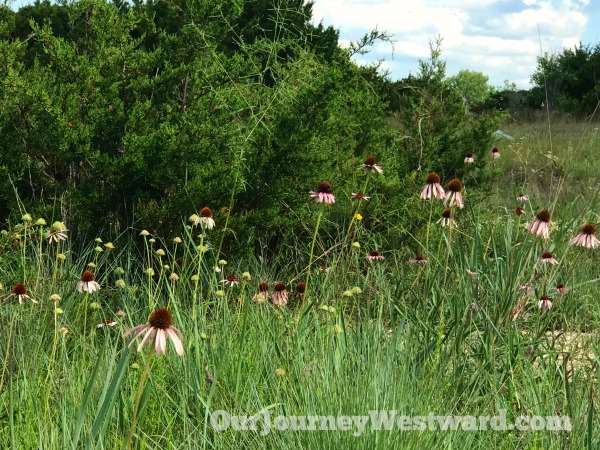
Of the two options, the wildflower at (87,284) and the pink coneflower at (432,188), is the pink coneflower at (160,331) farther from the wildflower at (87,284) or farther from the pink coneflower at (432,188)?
the pink coneflower at (432,188)

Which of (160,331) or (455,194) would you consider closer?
(160,331)

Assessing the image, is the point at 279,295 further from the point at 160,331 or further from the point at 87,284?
the point at 160,331

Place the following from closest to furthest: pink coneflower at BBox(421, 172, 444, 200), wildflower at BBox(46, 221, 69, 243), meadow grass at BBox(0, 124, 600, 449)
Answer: meadow grass at BBox(0, 124, 600, 449)
wildflower at BBox(46, 221, 69, 243)
pink coneflower at BBox(421, 172, 444, 200)

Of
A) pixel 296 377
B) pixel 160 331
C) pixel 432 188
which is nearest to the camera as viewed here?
pixel 160 331

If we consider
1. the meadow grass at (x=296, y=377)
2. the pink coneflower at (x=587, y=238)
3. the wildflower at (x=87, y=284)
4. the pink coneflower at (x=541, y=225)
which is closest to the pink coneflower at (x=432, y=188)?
the meadow grass at (x=296, y=377)

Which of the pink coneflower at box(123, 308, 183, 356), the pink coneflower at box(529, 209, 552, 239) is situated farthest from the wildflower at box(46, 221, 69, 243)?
the pink coneflower at box(529, 209, 552, 239)

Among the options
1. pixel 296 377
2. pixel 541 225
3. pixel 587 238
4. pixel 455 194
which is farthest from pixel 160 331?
pixel 587 238

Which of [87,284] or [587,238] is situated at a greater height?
→ [587,238]

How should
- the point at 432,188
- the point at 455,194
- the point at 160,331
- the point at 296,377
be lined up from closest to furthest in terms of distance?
the point at 160,331
the point at 296,377
the point at 455,194
the point at 432,188

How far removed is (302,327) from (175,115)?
2.44 m

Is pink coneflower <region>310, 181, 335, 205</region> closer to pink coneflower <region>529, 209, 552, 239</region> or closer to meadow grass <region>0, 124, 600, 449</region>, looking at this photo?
meadow grass <region>0, 124, 600, 449</region>

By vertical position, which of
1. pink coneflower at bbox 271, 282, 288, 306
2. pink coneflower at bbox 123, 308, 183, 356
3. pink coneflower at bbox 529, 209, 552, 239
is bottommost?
pink coneflower at bbox 271, 282, 288, 306

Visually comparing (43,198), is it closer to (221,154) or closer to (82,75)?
(82,75)

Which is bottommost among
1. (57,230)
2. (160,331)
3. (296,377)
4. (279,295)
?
(296,377)
